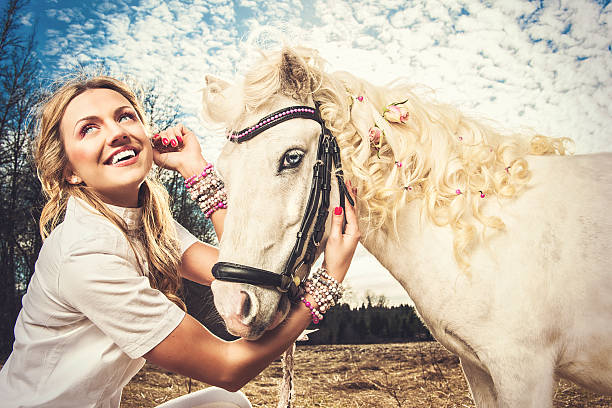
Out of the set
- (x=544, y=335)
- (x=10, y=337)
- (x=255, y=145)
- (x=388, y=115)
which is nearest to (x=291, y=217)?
(x=255, y=145)

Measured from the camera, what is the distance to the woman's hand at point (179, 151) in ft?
5.38

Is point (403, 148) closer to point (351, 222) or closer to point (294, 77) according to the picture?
point (351, 222)

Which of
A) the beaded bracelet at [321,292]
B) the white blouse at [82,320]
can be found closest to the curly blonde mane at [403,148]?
the beaded bracelet at [321,292]

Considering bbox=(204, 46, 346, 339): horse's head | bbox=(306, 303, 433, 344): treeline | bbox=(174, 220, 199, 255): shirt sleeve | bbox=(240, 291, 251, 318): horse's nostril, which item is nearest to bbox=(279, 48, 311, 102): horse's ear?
bbox=(204, 46, 346, 339): horse's head

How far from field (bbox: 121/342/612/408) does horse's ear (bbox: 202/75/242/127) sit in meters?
3.27

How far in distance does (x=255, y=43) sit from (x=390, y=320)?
5757 millimetres

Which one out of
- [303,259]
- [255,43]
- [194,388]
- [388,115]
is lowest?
[194,388]

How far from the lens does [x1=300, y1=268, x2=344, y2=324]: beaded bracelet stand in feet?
4.10

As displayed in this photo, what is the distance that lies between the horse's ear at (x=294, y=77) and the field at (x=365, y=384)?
11.1ft

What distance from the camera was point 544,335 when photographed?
1.14 meters

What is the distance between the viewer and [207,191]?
159cm

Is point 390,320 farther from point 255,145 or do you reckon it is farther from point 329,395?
point 255,145

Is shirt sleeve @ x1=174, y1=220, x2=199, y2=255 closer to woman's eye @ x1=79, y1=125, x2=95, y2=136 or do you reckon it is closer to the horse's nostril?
woman's eye @ x1=79, y1=125, x2=95, y2=136

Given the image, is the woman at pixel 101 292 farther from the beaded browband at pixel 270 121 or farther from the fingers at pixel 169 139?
the beaded browband at pixel 270 121
